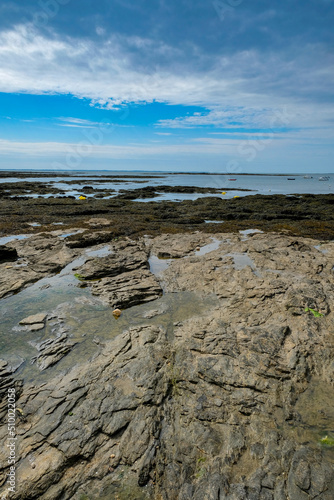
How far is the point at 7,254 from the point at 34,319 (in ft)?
23.1

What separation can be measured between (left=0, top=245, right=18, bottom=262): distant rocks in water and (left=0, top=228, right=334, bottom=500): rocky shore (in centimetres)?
676

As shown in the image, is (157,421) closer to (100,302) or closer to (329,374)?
(329,374)

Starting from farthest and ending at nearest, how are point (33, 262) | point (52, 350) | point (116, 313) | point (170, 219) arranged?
point (170, 219)
point (33, 262)
point (116, 313)
point (52, 350)

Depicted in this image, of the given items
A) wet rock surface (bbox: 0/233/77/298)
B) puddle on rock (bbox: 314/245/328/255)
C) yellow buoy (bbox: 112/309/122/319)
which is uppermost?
puddle on rock (bbox: 314/245/328/255)

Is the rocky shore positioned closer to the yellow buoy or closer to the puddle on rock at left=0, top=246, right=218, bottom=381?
the puddle on rock at left=0, top=246, right=218, bottom=381

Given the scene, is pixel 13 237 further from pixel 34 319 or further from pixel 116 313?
pixel 116 313

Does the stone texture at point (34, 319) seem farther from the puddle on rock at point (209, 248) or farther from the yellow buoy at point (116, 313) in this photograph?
the puddle on rock at point (209, 248)

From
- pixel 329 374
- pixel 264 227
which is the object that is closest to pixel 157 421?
pixel 329 374

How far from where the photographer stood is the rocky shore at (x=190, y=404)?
12.3 ft

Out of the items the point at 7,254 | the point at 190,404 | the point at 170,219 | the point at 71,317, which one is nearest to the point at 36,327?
the point at 71,317

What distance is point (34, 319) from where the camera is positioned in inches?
307

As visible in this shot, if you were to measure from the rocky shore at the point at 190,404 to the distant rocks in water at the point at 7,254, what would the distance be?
22.2 feet

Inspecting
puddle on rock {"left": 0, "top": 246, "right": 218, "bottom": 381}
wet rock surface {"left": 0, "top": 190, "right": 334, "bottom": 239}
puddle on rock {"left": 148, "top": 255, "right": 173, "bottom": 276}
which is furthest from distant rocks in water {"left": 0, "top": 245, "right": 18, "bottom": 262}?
puddle on rock {"left": 148, "top": 255, "right": 173, "bottom": 276}

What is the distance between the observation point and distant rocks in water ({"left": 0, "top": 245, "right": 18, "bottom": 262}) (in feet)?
42.4
